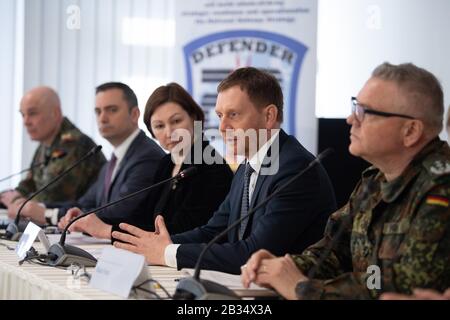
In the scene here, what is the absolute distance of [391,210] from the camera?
2.15 meters

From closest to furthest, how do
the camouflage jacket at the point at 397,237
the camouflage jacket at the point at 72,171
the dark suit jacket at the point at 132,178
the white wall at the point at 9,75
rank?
the camouflage jacket at the point at 397,237
the dark suit jacket at the point at 132,178
the camouflage jacket at the point at 72,171
the white wall at the point at 9,75

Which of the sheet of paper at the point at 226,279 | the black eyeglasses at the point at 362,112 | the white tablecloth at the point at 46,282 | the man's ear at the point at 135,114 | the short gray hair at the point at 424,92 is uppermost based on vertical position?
the short gray hair at the point at 424,92

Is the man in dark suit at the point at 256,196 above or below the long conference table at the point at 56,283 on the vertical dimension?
above

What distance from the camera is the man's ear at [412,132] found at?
215 centimetres

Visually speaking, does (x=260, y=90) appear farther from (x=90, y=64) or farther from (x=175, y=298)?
(x=90, y=64)

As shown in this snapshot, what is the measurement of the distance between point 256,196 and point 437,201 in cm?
90

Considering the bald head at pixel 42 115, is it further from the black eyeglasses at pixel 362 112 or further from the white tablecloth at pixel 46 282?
the black eyeglasses at pixel 362 112

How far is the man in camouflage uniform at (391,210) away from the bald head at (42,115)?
11.5 ft

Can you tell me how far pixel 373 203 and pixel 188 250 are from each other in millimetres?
729

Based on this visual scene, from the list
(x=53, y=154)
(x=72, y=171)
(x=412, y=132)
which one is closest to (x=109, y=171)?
(x=72, y=171)

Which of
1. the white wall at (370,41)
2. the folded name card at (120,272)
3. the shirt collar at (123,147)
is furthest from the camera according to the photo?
the white wall at (370,41)

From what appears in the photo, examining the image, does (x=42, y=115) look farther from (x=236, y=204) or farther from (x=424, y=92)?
(x=424, y=92)

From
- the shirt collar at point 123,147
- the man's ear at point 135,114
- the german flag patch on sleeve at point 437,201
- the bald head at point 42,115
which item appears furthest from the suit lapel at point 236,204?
the bald head at point 42,115
